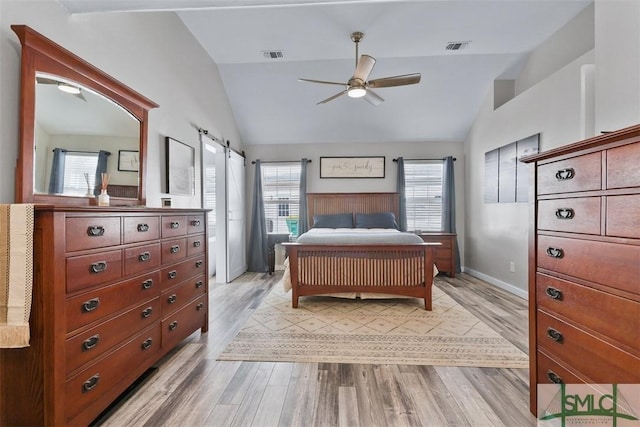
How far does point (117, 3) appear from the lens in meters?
1.85

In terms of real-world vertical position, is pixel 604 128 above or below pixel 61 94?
below

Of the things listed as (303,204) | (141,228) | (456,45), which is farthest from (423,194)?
(141,228)

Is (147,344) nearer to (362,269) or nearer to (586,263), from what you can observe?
(362,269)

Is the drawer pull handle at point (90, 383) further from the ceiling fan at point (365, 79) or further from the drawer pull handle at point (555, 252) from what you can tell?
the ceiling fan at point (365, 79)

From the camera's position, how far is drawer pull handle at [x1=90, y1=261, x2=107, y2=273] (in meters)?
1.47

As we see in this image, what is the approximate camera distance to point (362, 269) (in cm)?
339

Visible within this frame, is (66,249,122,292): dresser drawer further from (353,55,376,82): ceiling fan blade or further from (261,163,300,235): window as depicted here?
(261,163,300,235): window

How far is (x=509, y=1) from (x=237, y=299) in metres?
4.47

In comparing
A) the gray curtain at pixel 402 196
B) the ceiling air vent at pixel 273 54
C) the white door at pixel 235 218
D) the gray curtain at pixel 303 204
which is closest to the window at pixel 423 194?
the gray curtain at pixel 402 196

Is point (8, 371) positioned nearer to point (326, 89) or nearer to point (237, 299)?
point (237, 299)

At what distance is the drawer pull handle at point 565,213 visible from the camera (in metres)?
1.31

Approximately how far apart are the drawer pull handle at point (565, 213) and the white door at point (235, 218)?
4.06 metres

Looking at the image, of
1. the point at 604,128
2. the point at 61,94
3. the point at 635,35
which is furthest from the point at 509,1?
the point at 61,94

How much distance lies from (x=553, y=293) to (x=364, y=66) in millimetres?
2652
